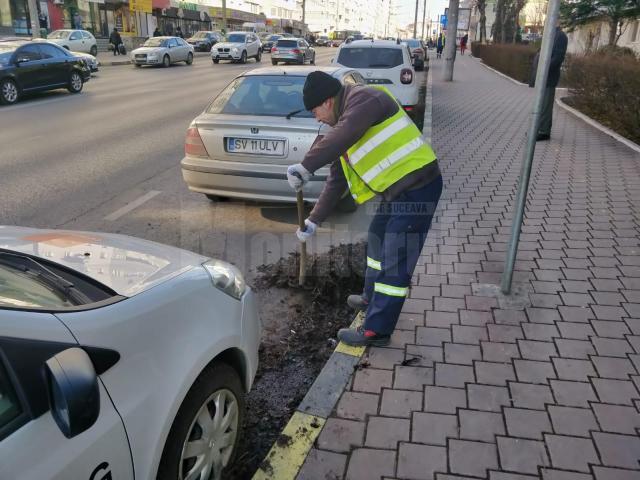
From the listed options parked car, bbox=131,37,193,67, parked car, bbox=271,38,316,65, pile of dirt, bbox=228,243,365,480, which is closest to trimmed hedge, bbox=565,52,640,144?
pile of dirt, bbox=228,243,365,480

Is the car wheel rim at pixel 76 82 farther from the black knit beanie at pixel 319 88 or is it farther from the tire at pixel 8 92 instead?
the black knit beanie at pixel 319 88

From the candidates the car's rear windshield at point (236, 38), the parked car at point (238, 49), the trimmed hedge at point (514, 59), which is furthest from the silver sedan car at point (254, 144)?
the car's rear windshield at point (236, 38)

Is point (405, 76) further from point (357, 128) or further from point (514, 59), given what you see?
point (514, 59)

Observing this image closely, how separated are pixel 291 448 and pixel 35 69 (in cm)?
1509

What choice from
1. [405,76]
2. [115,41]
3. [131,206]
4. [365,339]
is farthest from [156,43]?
[365,339]

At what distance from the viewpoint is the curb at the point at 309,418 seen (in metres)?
2.44

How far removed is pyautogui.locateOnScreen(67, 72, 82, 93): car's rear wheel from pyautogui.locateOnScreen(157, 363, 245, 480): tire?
1588 cm

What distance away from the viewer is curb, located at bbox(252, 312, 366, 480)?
244 cm

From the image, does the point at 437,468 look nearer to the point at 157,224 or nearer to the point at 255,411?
the point at 255,411

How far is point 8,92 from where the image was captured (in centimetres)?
1360

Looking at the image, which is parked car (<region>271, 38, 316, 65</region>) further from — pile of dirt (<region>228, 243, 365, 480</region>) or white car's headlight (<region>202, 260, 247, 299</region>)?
white car's headlight (<region>202, 260, 247, 299</region>)

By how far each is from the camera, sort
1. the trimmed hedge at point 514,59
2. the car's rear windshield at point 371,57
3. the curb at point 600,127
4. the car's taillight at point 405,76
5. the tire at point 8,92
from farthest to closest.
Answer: the trimmed hedge at point 514,59
the tire at point 8,92
the car's rear windshield at point 371,57
the car's taillight at point 405,76
the curb at point 600,127

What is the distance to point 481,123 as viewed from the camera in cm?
1185

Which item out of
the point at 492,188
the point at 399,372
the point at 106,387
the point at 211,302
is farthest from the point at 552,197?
the point at 106,387
